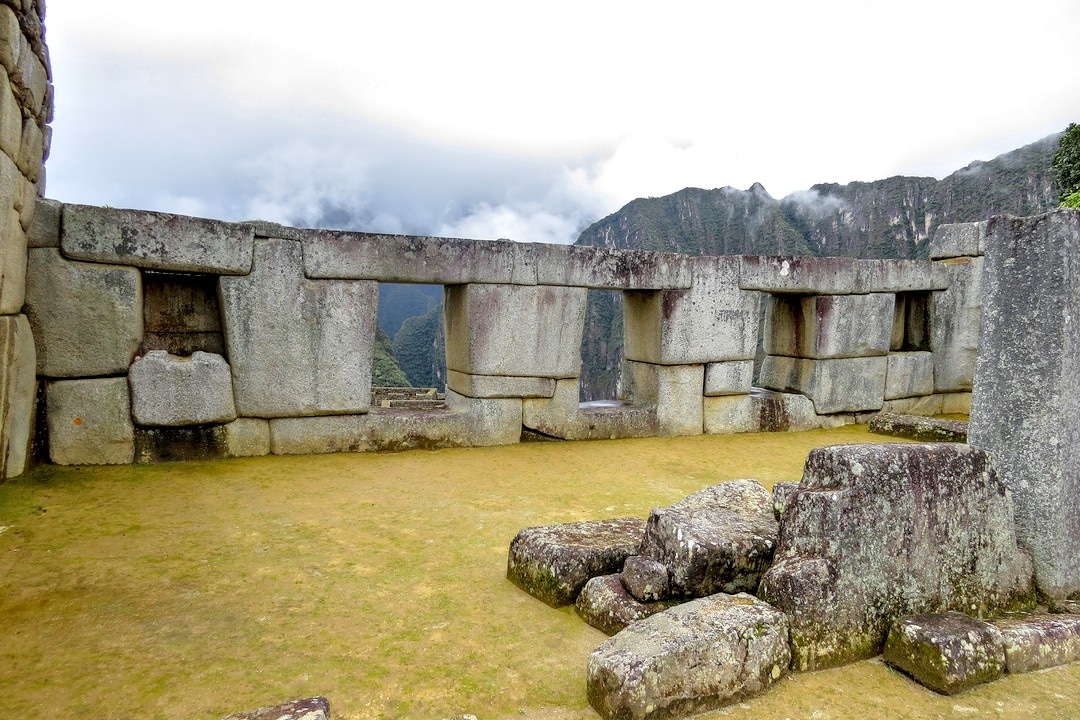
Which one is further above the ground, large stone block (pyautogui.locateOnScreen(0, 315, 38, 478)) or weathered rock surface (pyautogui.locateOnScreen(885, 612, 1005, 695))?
large stone block (pyautogui.locateOnScreen(0, 315, 38, 478))

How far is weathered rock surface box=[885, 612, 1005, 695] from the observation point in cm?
248

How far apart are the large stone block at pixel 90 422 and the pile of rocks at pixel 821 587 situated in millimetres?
3845

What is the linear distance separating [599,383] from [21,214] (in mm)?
54700

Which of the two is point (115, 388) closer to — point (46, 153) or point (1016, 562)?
point (46, 153)

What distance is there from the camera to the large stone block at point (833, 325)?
8.27 metres

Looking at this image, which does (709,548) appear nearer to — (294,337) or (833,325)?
(294,337)

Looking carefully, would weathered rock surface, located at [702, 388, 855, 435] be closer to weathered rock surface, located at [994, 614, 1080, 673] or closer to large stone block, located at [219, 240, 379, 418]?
large stone block, located at [219, 240, 379, 418]

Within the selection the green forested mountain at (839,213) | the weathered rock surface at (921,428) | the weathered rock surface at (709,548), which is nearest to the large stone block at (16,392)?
the weathered rock surface at (709,548)

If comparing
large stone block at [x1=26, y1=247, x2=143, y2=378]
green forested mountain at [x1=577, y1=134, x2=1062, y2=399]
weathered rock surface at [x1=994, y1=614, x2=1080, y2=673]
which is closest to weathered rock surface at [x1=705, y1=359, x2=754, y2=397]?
weathered rock surface at [x1=994, y1=614, x2=1080, y2=673]

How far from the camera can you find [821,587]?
2654 millimetres

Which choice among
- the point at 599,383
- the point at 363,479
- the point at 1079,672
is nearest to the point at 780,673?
the point at 1079,672

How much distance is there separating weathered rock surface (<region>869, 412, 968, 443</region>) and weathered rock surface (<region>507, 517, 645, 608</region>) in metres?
5.46

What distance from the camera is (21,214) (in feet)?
15.0

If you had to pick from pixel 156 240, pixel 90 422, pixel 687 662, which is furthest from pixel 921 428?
pixel 90 422
